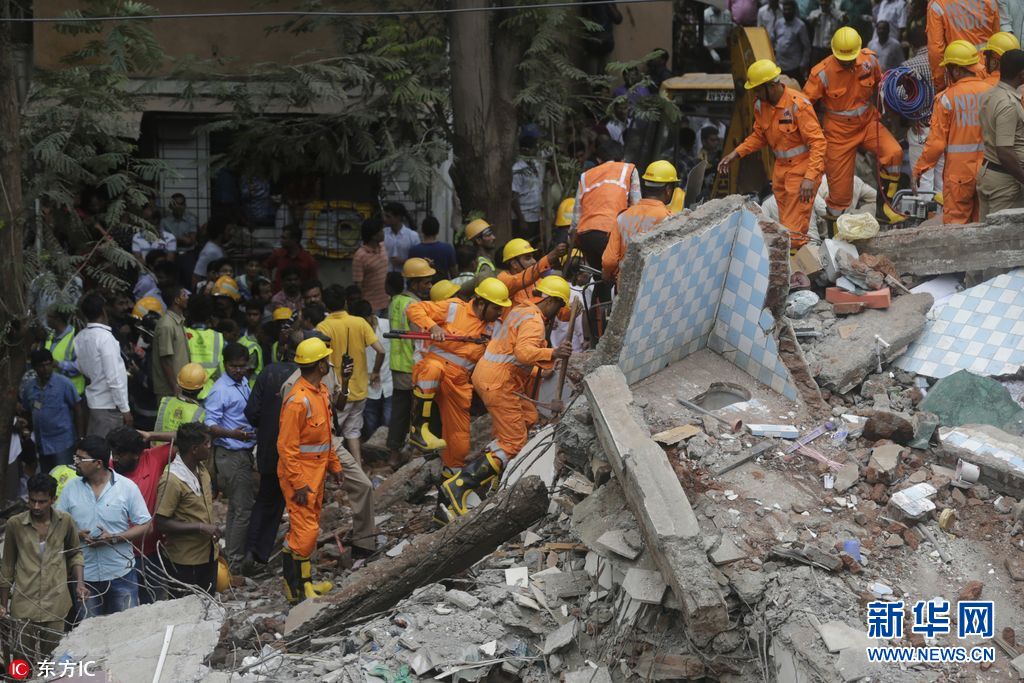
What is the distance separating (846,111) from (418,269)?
160 inches

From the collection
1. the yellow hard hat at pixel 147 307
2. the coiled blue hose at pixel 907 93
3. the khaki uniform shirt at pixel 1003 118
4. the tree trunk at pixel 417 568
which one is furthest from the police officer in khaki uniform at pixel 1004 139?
the yellow hard hat at pixel 147 307

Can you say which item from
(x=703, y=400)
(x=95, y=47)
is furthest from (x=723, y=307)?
(x=95, y=47)

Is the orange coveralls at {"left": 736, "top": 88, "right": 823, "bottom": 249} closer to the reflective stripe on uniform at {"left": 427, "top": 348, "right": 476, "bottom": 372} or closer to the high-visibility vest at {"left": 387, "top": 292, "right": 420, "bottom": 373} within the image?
the reflective stripe on uniform at {"left": 427, "top": 348, "right": 476, "bottom": 372}

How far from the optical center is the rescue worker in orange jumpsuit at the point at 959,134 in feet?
32.2

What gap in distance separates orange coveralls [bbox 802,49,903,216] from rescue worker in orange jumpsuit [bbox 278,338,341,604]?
16.8ft

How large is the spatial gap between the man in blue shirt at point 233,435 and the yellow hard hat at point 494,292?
74.6 inches

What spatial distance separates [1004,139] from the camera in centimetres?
946

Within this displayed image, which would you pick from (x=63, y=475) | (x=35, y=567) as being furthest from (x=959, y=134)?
(x=35, y=567)

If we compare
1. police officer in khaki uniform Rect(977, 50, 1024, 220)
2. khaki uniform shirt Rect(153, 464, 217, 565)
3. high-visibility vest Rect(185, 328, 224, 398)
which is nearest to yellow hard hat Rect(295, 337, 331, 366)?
khaki uniform shirt Rect(153, 464, 217, 565)

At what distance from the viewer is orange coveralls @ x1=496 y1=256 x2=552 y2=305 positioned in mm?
10055

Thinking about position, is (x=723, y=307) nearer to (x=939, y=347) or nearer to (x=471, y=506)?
(x=939, y=347)

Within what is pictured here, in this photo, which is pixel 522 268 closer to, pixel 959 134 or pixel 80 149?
pixel 959 134

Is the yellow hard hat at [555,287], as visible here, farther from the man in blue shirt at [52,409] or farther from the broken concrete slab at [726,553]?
the man in blue shirt at [52,409]

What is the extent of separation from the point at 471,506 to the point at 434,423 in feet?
3.46
